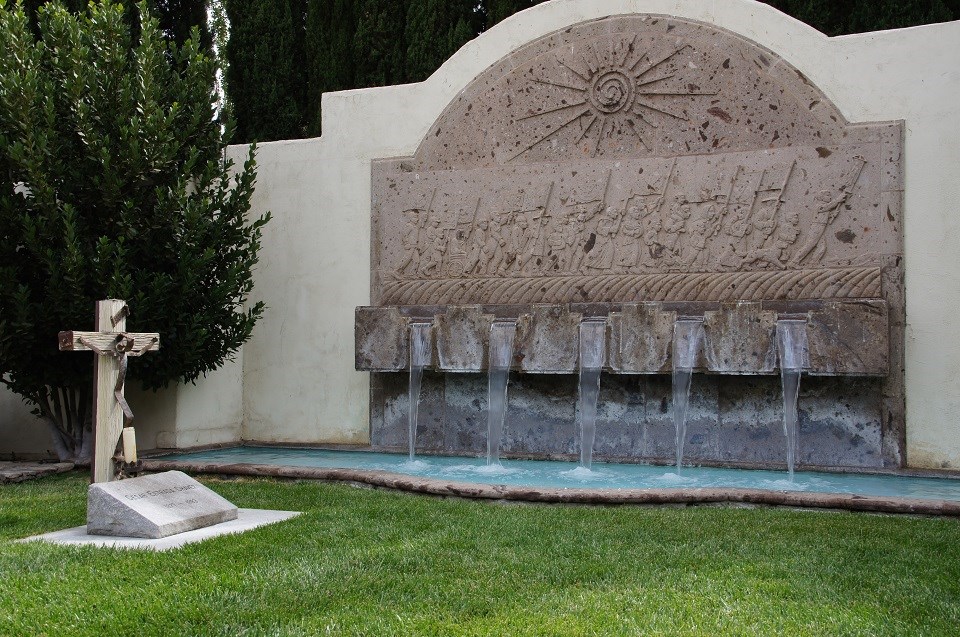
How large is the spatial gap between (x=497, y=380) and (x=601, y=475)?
6.23 feet

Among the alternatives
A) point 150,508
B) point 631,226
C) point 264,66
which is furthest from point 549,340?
point 264,66

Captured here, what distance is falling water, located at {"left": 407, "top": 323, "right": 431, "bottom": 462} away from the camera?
33.8ft

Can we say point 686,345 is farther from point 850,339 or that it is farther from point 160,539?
point 160,539

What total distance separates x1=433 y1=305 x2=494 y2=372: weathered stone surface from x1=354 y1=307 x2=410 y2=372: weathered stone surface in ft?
1.41

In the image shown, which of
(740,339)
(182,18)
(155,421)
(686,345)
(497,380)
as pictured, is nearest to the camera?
(740,339)

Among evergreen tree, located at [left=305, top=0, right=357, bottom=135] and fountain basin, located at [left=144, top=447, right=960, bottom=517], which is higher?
evergreen tree, located at [left=305, top=0, right=357, bottom=135]

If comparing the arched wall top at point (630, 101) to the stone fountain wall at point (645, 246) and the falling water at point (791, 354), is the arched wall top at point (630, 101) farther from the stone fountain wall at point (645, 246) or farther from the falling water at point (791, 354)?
the falling water at point (791, 354)

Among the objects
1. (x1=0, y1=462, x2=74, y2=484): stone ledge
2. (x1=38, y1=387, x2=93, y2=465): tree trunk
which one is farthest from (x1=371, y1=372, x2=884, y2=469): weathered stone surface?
(x1=0, y1=462, x2=74, y2=484): stone ledge

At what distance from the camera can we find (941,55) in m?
8.93

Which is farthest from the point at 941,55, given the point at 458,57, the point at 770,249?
the point at 458,57

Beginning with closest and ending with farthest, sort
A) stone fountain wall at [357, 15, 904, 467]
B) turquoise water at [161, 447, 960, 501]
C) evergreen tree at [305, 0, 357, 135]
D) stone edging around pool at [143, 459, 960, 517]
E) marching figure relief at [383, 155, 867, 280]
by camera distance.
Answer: stone edging around pool at [143, 459, 960, 517] → turquoise water at [161, 447, 960, 501] → stone fountain wall at [357, 15, 904, 467] → marching figure relief at [383, 155, 867, 280] → evergreen tree at [305, 0, 357, 135]

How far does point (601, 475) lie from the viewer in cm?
888

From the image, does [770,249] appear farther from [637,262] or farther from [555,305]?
[555,305]

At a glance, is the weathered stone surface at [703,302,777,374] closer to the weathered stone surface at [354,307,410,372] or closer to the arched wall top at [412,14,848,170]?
the arched wall top at [412,14,848,170]
